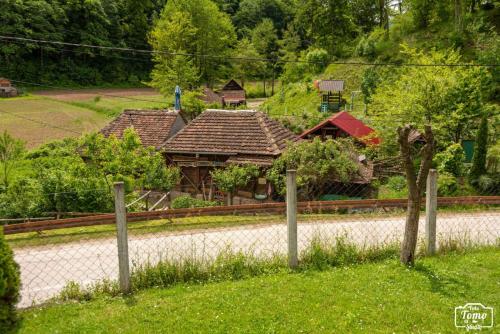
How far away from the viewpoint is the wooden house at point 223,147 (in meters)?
18.8

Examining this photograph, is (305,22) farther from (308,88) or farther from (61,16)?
(61,16)

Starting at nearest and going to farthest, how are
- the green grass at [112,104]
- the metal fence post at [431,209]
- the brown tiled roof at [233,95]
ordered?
the metal fence post at [431,209] → the green grass at [112,104] → the brown tiled roof at [233,95]

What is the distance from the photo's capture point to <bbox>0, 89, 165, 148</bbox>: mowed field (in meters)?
36.4

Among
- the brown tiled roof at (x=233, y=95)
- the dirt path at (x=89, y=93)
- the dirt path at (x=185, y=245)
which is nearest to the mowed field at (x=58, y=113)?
the dirt path at (x=89, y=93)

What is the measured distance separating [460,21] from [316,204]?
35749 mm

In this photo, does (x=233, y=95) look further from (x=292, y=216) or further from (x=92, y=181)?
(x=292, y=216)

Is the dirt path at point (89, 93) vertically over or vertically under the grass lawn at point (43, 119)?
over

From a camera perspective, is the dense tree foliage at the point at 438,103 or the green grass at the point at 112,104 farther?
the green grass at the point at 112,104

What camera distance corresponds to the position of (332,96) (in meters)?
37.4

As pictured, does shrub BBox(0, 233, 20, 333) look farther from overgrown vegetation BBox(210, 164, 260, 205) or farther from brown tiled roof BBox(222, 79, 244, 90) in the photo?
brown tiled roof BBox(222, 79, 244, 90)

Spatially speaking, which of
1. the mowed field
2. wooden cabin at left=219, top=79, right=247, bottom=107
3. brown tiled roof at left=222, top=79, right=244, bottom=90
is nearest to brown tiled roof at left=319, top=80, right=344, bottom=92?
wooden cabin at left=219, top=79, right=247, bottom=107

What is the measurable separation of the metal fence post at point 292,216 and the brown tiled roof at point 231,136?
39.4 ft

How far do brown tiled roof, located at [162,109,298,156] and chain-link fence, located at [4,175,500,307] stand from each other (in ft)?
25.0

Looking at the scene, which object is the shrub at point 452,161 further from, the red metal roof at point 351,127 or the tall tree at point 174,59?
the tall tree at point 174,59
